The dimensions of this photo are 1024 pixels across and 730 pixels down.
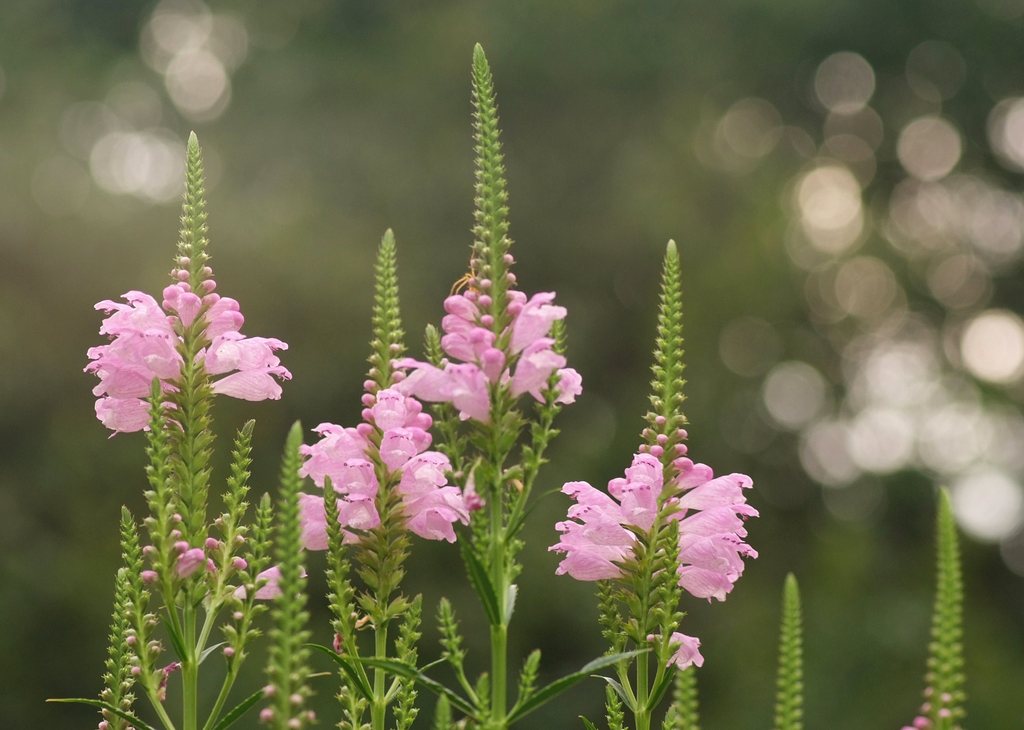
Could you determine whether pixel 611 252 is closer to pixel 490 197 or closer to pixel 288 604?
pixel 490 197

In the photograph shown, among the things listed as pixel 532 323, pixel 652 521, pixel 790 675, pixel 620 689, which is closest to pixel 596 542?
→ pixel 652 521

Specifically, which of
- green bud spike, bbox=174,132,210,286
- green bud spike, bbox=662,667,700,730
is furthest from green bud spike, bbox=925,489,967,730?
green bud spike, bbox=174,132,210,286

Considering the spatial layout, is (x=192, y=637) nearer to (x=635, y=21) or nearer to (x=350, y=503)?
(x=350, y=503)

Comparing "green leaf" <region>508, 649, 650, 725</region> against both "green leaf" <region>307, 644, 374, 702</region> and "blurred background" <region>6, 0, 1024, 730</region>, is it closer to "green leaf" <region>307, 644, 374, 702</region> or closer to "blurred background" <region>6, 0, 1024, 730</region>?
"green leaf" <region>307, 644, 374, 702</region>

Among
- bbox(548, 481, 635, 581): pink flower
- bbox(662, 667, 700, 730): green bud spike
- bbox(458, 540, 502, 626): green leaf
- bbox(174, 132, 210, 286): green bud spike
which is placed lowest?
bbox(662, 667, 700, 730): green bud spike

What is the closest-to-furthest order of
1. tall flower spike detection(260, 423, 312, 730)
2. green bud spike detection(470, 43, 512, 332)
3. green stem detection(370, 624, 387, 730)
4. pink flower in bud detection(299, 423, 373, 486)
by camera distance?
tall flower spike detection(260, 423, 312, 730) → green bud spike detection(470, 43, 512, 332) → green stem detection(370, 624, 387, 730) → pink flower in bud detection(299, 423, 373, 486)

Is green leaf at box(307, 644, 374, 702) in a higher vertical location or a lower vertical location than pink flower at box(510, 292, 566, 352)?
lower

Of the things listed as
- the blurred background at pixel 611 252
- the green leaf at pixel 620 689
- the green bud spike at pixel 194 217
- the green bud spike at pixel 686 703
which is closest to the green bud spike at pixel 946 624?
the green bud spike at pixel 686 703

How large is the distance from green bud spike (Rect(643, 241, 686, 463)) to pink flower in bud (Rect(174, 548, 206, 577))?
790mm

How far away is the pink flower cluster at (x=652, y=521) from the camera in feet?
7.57

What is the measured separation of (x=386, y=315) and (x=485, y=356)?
286 millimetres

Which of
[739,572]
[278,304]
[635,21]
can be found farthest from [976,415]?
[739,572]

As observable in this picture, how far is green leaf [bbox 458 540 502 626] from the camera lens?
72.4 inches

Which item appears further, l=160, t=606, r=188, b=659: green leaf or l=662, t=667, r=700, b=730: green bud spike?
l=160, t=606, r=188, b=659: green leaf
